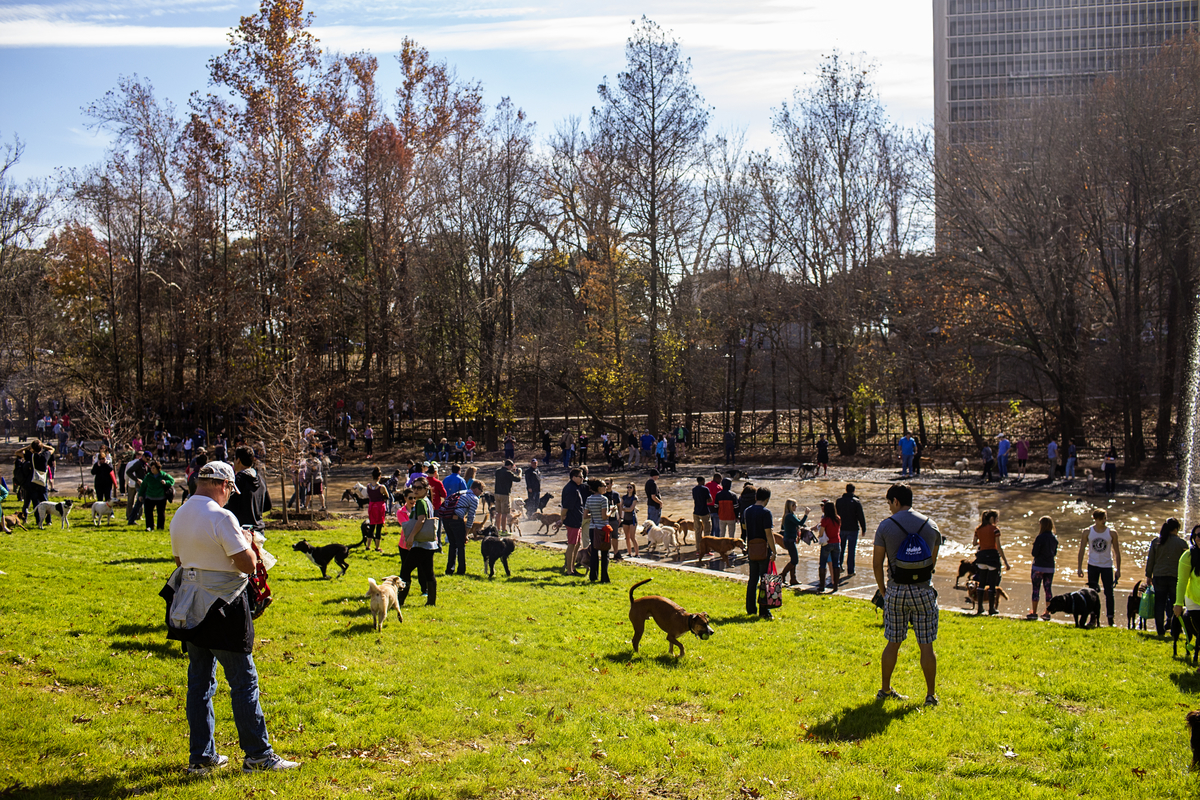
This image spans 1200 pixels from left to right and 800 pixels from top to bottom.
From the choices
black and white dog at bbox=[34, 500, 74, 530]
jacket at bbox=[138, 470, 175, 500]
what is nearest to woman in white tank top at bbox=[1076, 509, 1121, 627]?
jacket at bbox=[138, 470, 175, 500]

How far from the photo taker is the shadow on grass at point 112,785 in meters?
4.64

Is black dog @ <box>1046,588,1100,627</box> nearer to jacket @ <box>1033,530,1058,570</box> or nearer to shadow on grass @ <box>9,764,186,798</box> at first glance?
jacket @ <box>1033,530,1058,570</box>

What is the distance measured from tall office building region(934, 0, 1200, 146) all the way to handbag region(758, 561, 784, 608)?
9828 cm

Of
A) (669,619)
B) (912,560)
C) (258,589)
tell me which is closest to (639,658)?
(669,619)

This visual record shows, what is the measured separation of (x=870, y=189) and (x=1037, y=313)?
8574mm

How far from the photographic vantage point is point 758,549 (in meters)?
10.4

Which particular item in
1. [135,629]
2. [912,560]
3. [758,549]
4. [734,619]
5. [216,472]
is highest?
[216,472]

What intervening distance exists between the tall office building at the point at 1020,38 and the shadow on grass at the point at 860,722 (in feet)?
335

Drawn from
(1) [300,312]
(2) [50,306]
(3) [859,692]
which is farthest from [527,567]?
(2) [50,306]

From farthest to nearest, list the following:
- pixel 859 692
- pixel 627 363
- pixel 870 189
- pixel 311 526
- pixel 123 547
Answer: pixel 627 363 → pixel 870 189 → pixel 311 526 → pixel 123 547 → pixel 859 692

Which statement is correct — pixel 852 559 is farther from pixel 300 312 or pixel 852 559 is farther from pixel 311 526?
pixel 300 312

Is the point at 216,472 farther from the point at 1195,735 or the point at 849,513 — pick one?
the point at 849,513

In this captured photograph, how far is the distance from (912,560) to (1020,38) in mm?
113905

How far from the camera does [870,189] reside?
116 ft
